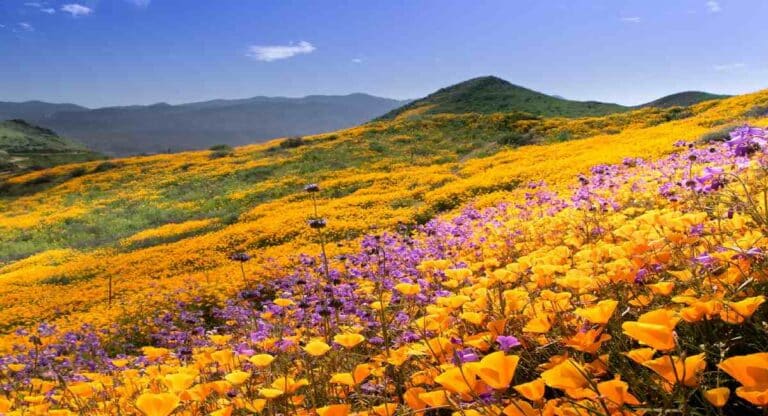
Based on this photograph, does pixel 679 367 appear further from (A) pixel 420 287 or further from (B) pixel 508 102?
(B) pixel 508 102

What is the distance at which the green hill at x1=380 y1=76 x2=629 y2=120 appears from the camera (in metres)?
53.0

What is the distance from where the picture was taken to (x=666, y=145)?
550 inches

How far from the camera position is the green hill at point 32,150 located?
6500 cm

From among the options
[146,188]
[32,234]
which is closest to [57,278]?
[32,234]

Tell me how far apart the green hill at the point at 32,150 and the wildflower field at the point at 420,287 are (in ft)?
122

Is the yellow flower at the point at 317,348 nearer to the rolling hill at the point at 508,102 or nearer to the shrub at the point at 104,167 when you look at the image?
the shrub at the point at 104,167

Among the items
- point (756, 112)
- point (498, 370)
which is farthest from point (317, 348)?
point (756, 112)

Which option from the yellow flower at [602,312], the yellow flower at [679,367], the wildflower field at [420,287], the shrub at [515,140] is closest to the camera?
the yellow flower at [679,367]

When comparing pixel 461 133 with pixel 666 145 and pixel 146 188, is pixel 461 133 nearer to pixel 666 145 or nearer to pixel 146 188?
pixel 146 188

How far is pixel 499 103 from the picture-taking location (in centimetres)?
5719

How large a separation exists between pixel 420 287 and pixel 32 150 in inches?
3650

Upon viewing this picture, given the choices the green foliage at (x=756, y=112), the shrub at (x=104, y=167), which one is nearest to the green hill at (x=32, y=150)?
the shrub at (x=104, y=167)

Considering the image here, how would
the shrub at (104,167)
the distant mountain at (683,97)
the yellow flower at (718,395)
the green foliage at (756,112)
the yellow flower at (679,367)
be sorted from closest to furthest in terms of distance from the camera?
the yellow flower at (718,395) → the yellow flower at (679,367) → the green foliage at (756,112) → the shrub at (104,167) → the distant mountain at (683,97)

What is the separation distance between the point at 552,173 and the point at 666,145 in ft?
9.33
